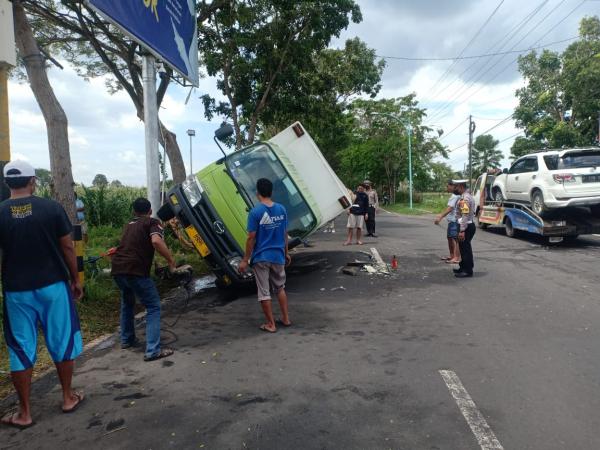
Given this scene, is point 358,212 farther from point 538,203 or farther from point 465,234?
point 465,234

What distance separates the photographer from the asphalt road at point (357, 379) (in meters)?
3.17

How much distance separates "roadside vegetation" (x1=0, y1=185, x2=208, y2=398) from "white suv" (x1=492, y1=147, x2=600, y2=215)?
27.0 feet

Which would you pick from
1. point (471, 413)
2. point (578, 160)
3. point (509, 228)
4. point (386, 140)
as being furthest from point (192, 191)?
point (386, 140)

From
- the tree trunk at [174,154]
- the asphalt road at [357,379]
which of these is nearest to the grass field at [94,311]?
the asphalt road at [357,379]

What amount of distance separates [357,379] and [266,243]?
194 cm

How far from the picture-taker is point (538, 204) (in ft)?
38.9

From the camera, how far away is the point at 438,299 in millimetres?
6879

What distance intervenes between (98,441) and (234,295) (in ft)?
14.4

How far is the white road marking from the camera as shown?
303 cm

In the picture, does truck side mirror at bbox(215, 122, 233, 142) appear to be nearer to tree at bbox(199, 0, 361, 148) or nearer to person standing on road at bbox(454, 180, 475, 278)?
person standing on road at bbox(454, 180, 475, 278)

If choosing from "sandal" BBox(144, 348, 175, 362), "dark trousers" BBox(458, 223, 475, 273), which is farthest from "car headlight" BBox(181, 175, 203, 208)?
"dark trousers" BBox(458, 223, 475, 273)

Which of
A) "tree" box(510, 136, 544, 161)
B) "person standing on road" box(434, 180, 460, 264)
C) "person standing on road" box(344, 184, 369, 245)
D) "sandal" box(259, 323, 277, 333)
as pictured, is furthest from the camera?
"tree" box(510, 136, 544, 161)

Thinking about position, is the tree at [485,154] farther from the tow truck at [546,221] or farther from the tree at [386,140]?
the tow truck at [546,221]

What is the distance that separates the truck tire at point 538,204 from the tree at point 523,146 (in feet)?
102
